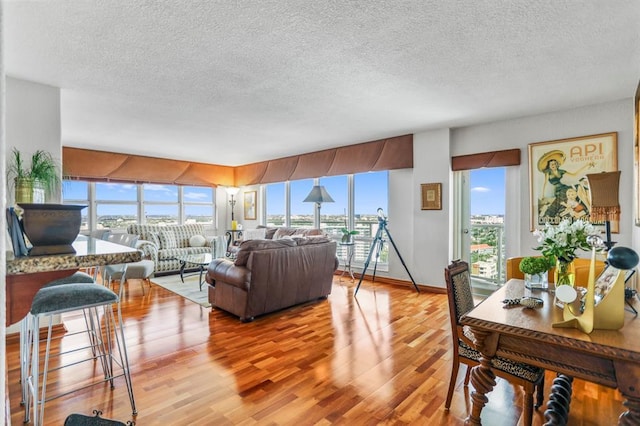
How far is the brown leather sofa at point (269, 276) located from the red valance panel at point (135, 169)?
404 centimetres

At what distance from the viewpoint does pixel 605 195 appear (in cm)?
228

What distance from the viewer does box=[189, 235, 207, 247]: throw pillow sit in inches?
263

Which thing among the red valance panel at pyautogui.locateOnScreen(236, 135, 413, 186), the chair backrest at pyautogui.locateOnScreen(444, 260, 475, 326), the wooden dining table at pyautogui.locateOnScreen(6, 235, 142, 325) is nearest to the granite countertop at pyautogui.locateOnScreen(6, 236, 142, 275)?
the wooden dining table at pyautogui.locateOnScreen(6, 235, 142, 325)

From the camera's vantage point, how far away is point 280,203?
768 cm

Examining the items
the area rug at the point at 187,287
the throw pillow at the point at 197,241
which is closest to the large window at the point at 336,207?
the throw pillow at the point at 197,241

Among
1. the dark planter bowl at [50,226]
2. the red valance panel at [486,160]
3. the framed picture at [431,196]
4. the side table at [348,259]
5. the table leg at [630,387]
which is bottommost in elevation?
the side table at [348,259]

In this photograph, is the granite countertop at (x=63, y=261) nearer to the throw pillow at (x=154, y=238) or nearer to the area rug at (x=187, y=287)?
the area rug at (x=187, y=287)

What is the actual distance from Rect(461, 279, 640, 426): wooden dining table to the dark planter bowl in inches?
69.1

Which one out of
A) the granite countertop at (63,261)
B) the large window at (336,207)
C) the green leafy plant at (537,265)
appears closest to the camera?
the granite countertop at (63,261)

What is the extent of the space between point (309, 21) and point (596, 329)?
2.27 m

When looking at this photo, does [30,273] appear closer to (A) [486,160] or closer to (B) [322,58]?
(B) [322,58]

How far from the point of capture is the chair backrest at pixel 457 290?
1.93 meters

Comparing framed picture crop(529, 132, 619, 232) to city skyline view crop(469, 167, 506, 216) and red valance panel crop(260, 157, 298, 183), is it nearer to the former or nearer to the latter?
city skyline view crop(469, 167, 506, 216)

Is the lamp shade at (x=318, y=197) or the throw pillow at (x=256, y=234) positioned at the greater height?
the lamp shade at (x=318, y=197)
